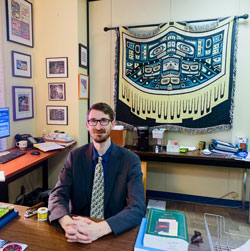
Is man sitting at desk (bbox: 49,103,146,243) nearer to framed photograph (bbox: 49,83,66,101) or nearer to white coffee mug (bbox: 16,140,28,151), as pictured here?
white coffee mug (bbox: 16,140,28,151)

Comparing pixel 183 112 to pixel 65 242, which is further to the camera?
pixel 183 112

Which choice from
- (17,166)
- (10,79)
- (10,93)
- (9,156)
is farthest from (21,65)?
(17,166)

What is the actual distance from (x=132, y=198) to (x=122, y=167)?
0.65 feet

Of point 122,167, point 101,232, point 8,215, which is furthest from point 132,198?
point 8,215

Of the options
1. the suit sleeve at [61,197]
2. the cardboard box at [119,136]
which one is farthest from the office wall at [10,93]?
the suit sleeve at [61,197]

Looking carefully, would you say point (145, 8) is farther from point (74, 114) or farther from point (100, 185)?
point (100, 185)

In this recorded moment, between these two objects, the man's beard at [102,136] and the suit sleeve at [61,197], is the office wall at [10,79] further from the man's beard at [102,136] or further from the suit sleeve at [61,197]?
the man's beard at [102,136]

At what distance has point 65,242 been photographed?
0.92 m

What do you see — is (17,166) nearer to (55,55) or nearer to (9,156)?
(9,156)

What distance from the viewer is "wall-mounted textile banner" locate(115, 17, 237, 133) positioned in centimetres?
266

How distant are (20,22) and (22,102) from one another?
100 cm

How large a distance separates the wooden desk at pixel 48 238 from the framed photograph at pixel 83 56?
7.54ft

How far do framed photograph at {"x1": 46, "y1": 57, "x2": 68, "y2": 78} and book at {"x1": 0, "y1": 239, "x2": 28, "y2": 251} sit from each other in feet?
7.68

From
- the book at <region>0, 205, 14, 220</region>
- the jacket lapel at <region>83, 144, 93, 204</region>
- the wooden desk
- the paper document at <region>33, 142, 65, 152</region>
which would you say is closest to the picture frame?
the paper document at <region>33, 142, 65, 152</region>
